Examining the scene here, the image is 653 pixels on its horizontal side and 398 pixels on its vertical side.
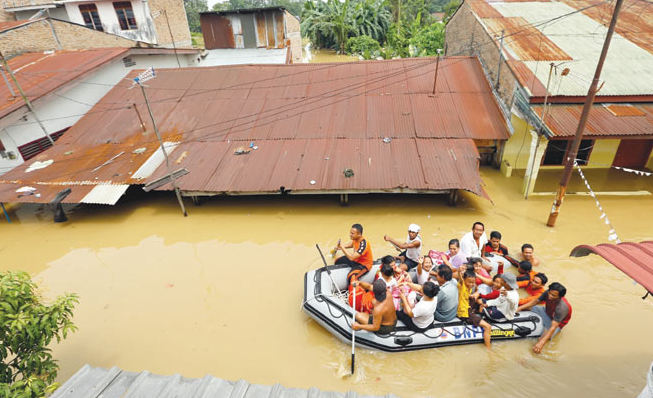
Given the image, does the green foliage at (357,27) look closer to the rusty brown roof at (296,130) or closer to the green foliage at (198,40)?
the green foliage at (198,40)

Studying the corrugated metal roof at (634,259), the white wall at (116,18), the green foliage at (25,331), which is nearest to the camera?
the corrugated metal roof at (634,259)

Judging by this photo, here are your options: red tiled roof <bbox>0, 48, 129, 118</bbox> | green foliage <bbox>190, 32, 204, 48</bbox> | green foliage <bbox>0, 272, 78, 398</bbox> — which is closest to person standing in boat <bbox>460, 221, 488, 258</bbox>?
green foliage <bbox>0, 272, 78, 398</bbox>

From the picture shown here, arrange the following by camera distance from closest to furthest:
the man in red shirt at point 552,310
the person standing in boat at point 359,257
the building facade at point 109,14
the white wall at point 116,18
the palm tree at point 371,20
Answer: the man in red shirt at point 552,310 → the person standing in boat at point 359,257 → the building facade at point 109,14 → the white wall at point 116,18 → the palm tree at point 371,20

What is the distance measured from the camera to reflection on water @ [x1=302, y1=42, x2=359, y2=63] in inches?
1194

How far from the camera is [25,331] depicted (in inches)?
147

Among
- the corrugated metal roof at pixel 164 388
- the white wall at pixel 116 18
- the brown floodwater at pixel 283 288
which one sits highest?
the white wall at pixel 116 18

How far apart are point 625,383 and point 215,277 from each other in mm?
7885

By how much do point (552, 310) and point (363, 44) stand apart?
28.0m

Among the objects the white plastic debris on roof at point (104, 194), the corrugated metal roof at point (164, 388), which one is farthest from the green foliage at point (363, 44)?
the corrugated metal roof at point (164, 388)

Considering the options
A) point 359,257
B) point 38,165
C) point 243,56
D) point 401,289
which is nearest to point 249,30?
point 243,56

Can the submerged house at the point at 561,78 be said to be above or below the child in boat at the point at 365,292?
above

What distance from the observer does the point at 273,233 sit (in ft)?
30.9

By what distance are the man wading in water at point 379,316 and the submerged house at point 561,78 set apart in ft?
23.1

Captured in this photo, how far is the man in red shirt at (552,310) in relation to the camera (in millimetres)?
5438
